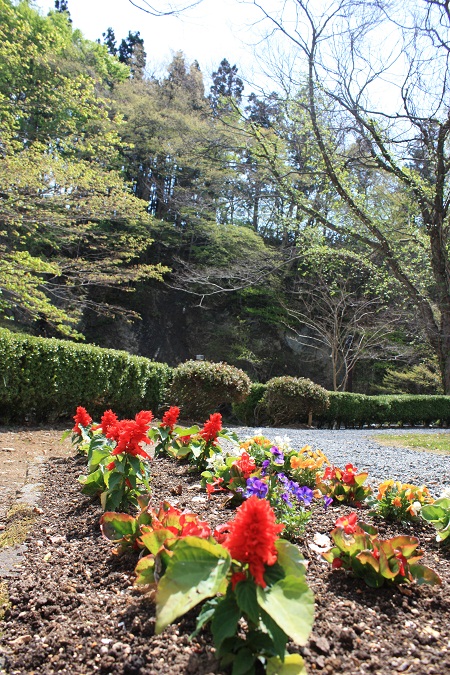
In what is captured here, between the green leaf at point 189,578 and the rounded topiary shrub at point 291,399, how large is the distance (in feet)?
25.9

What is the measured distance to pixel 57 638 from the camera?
4.48ft

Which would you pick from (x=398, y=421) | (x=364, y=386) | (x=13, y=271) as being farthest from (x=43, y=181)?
(x=364, y=386)

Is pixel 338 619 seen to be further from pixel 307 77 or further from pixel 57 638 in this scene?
pixel 307 77

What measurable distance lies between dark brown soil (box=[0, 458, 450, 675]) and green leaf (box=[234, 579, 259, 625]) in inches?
9.8

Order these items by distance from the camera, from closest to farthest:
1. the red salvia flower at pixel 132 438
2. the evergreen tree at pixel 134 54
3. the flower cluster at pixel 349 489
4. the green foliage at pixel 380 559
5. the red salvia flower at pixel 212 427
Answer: the green foliage at pixel 380 559 → the red salvia flower at pixel 132 438 → the flower cluster at pixel 349 489 → the red salvia flower at pixel 212 427 → the evergreen tree at pixel 134 54

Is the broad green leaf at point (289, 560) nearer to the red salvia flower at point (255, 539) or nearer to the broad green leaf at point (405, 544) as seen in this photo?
the red salvia flower at point (255, 539)

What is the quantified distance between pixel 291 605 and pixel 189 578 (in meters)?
0.25

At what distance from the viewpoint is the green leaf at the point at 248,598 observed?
1.07 m

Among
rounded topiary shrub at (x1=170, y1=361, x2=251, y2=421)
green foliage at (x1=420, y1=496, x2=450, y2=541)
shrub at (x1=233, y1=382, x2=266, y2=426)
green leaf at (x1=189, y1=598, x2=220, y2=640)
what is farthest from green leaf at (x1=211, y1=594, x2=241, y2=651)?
shrub at (x1=233, y1=382, x2=266, y2=426)

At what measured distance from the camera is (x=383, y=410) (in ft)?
35.8

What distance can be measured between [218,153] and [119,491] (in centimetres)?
1464

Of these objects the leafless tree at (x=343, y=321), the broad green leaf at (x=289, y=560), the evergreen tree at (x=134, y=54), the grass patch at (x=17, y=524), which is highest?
the evergreen tree at (x=134, y=54)

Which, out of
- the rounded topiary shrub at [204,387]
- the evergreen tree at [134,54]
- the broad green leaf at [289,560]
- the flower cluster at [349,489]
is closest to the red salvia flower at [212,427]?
the flower cluster at [349,489]

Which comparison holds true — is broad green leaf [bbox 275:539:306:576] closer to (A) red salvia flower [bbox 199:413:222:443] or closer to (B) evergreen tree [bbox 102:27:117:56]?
(A) red salvia flower [bbox 199:413:222:443]
